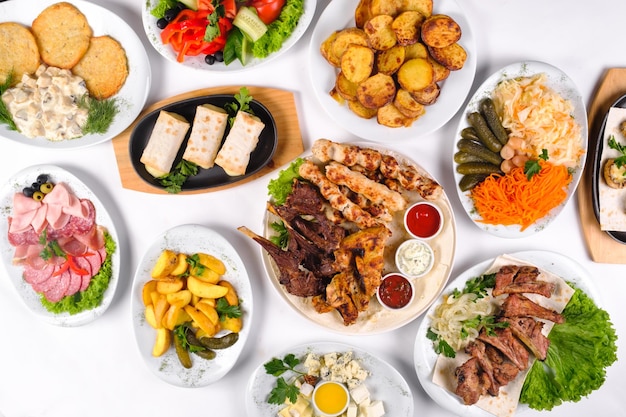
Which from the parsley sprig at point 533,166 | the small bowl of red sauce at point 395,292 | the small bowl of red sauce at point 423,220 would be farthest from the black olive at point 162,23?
the parsley sprig at point 533,166

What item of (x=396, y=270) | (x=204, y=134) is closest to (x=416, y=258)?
(x=396, y=270)

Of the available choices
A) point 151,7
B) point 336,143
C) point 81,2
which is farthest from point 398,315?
point 81,2

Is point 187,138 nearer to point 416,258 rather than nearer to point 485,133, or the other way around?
point 416,258

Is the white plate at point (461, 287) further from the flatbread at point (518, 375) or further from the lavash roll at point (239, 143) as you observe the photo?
the lavash roll at point (239, 143)

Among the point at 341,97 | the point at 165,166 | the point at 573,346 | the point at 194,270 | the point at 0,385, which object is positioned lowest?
the point at 0,385

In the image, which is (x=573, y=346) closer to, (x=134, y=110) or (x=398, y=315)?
(x=398, y=315)
